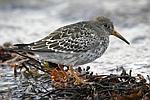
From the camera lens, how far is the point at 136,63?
873cm

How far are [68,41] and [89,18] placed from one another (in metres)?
6.31

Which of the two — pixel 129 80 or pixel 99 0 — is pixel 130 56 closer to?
pixel 129 80

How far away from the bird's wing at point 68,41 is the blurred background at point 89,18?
4.63 ft

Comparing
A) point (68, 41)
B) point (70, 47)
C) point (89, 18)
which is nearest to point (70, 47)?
point (70, 47)

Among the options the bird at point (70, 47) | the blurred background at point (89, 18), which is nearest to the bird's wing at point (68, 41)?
the bird at point (70, 47)

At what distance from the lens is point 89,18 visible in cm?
1337

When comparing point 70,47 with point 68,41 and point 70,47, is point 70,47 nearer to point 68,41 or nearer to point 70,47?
point 70,47

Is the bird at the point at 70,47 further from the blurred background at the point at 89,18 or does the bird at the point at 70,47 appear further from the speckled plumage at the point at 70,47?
the blurred background at the point at 89,18

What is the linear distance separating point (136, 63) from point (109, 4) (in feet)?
18.7

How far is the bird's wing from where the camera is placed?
7.07m

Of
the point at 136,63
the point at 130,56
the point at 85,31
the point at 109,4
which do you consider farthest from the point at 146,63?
the point at 109,4

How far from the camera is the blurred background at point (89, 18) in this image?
9453mm

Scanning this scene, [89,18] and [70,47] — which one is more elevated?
[89,18]

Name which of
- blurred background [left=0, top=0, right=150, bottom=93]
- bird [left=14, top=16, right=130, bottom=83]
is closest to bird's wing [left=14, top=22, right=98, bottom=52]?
bird [left=14, top=16, right=130, bottom=83]
